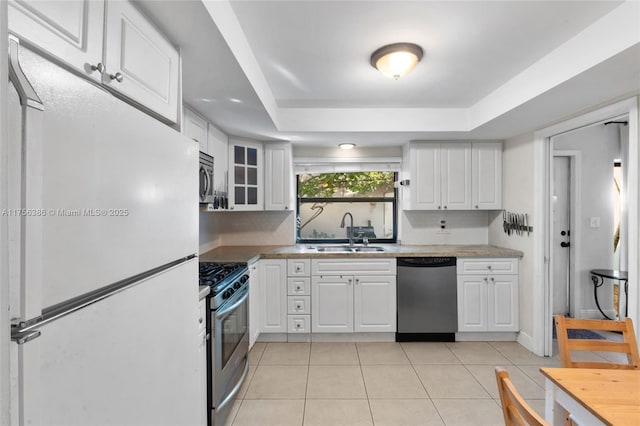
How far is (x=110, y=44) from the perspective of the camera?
996 millimetres

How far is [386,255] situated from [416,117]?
1.42m

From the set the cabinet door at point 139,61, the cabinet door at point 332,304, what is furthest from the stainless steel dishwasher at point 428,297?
the cabinet door at point 139,61

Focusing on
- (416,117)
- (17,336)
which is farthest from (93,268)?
(416,117)

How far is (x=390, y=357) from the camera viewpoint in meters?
2.91

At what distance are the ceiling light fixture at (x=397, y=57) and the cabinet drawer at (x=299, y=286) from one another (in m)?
2.11

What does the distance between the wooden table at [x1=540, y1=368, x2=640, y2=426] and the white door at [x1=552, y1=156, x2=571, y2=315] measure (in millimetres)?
3053

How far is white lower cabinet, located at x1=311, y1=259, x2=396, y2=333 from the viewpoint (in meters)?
3.25

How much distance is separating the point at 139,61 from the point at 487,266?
11.1 feet

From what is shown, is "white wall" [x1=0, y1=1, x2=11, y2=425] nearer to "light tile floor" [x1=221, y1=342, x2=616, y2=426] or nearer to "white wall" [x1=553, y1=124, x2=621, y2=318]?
"light tile floor" [x1=221, y1=342, x2=616, y2=426]

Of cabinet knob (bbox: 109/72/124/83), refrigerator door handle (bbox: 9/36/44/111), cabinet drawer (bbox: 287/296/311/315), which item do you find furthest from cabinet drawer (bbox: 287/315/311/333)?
refrigerator door handle (bbox: 9/36/44/111)

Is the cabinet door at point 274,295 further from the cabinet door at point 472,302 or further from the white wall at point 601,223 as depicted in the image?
the white wall at point 601,223

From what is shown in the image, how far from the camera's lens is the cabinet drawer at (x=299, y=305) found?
3.25m

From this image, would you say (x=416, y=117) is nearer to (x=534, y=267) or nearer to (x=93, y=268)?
(x=534, y=267)

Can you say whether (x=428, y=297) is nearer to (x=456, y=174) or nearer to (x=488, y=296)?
(x=488, y=296)
